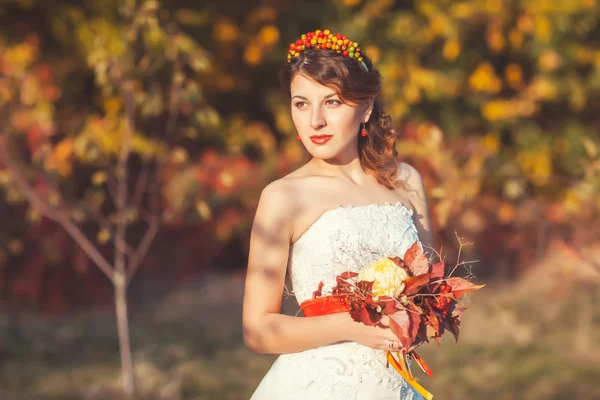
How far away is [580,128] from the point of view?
9570mm

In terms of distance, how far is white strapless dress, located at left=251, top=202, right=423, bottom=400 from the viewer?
2639 millimetres

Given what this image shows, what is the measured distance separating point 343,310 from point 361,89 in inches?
29.4

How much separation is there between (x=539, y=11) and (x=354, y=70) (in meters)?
6.30

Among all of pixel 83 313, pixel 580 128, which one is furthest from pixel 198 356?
pixel 580 128

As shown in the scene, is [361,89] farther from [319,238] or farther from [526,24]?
[526,24]

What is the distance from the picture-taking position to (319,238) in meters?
2.68

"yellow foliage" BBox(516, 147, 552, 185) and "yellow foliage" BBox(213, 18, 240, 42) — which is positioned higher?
"yellow foliage" BBox(213, 18, 240, 42)

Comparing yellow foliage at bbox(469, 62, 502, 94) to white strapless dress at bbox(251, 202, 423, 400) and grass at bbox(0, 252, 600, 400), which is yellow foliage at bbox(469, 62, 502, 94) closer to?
grass at bbox(0, 252, 600, 400)

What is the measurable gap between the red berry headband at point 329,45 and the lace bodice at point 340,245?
0.53m

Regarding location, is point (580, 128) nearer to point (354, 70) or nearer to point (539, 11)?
point (539, 11)

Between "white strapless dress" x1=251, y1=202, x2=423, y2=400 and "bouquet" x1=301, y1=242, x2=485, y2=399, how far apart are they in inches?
9.7

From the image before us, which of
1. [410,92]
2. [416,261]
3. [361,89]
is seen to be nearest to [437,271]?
[416,261]

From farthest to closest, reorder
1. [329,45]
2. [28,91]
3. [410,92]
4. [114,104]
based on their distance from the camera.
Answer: [410,92] < [114,104] < [28,91] < [329,45]

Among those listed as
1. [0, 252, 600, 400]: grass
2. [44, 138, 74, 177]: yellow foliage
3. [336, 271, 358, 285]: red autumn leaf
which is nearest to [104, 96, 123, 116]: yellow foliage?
[44, 138, 74, 177]: yellow foliage
